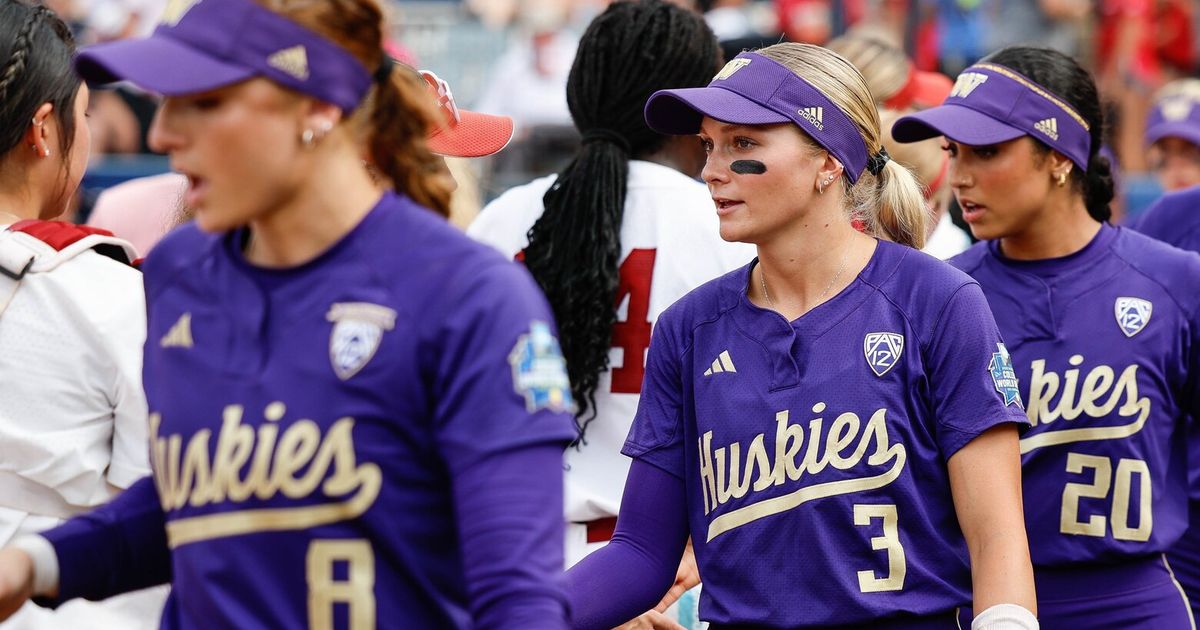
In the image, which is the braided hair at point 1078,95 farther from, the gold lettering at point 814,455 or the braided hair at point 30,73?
the braided hair at point 30,73

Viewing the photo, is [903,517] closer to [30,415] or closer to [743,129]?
[743,129]

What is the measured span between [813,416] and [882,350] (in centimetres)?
20

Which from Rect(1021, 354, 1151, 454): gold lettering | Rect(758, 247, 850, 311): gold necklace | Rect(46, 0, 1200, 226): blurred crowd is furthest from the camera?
Rect(46, 0, 1200, 226): blurred crowd

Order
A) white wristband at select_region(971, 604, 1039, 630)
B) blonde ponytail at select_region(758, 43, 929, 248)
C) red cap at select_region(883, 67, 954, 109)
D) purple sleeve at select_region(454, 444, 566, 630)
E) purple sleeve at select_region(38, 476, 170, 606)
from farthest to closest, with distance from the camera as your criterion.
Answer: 1. red cap at select_region(883, 67, 954, 109)
2. blonde ponytail at select_region(758, 43, 929, 248)
3. white wristband at select_region(971, 604, 1039, 630)
4. purple sleeve at select_region(38, 476, 170, 606)
5. purple sleeve at select_region(454, 444, 566, 630)

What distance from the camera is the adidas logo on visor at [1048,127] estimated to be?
4.43 m

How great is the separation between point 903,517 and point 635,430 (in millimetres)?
641

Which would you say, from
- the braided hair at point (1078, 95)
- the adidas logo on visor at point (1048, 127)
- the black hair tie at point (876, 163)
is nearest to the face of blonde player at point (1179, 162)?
the braided hair at point (1078, 95)

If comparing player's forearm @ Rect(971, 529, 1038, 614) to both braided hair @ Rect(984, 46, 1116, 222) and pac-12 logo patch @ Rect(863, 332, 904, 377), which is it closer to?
pac-12 logo patch @ Rect(863, 332, 904, 377)

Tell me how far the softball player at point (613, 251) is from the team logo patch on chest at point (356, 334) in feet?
6.34

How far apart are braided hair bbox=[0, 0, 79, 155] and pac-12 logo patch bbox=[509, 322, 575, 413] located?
1.81 m

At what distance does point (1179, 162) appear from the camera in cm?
793

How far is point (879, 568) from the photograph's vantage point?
319 centimetres

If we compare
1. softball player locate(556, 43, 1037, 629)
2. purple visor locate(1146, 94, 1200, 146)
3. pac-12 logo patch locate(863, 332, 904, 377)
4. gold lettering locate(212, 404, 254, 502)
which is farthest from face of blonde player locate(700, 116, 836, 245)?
purple visor locate(1146, 94, 1200, 146)

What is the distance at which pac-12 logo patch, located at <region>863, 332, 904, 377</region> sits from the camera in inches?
129
